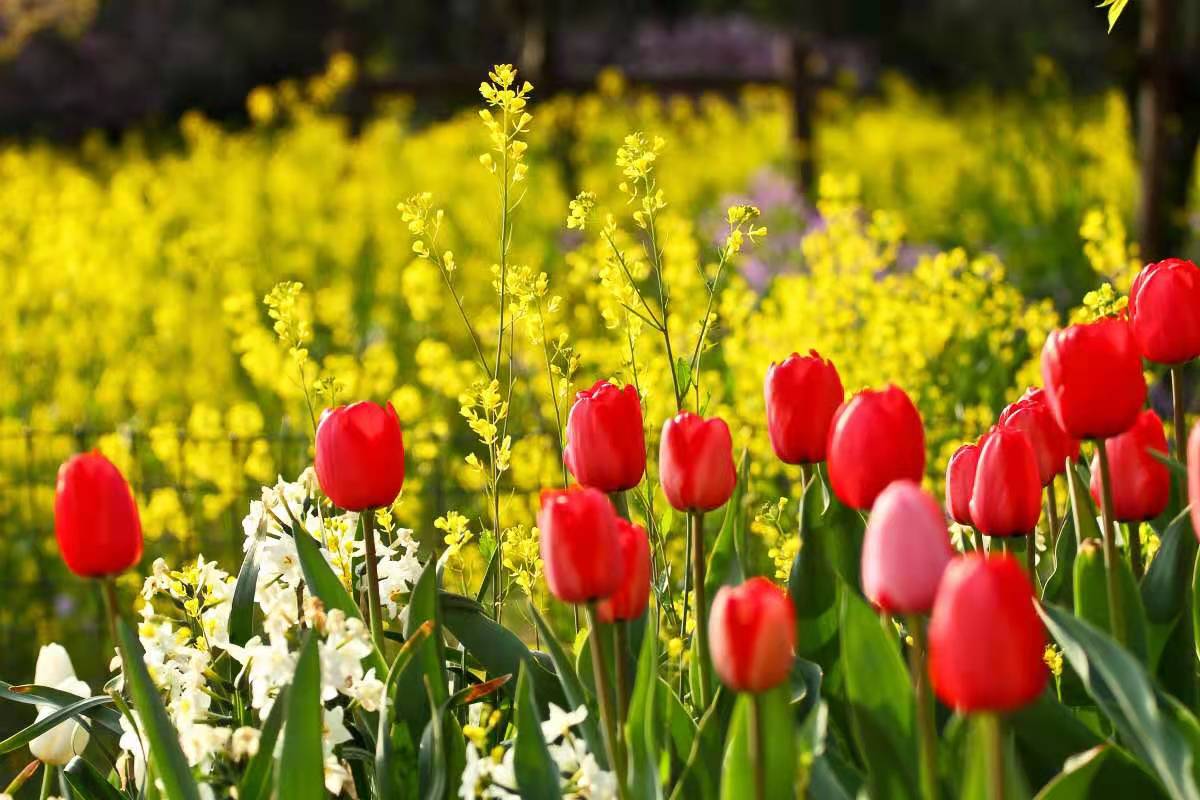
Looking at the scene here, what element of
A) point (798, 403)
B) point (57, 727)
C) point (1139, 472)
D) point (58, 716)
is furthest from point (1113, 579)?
point (57, 727)

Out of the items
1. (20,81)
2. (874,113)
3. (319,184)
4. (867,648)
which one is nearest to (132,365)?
(319,184)

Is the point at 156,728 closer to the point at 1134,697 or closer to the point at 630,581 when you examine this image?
the point at 630,581

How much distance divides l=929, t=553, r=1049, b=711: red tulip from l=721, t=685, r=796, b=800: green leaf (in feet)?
0.90

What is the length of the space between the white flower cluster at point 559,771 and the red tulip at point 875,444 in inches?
14.0

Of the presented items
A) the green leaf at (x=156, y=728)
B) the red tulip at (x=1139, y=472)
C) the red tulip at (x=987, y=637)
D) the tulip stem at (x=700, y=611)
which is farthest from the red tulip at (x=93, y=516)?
the red tulip at (x=1139, y=472)

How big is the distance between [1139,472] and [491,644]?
78cm

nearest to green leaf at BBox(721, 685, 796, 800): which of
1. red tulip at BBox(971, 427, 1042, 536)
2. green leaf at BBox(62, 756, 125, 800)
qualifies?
red tulip at BBox(971, 427, 1042, 536)

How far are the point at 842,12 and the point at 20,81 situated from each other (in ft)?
30.5

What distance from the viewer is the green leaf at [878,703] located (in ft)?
5.01

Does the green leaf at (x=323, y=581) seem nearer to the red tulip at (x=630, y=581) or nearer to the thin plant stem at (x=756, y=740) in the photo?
the red tulip at (x=630, y=581)

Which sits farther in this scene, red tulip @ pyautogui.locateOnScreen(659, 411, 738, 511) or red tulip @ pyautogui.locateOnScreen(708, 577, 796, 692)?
red tulip @ pyautogui.locateOnScreen(659, 411, 738, 511)

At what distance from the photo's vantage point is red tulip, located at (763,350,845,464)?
1753 millimetres

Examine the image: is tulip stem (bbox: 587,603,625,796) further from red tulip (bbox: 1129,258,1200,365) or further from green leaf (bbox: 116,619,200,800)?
red tulip (bbox: 1129,258,1200,365)

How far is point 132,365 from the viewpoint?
6156 mm
